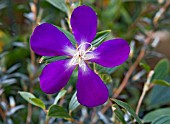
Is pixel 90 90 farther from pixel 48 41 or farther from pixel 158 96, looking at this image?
pixel 158 96

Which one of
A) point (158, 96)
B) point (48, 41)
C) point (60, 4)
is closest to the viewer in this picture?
point (48, 41)

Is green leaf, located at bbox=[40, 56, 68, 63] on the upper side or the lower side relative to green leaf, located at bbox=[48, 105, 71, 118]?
upper

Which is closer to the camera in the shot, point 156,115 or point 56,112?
point 56,112

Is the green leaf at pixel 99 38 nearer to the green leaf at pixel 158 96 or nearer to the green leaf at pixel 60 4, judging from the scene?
the green leaf at pixel 60 4

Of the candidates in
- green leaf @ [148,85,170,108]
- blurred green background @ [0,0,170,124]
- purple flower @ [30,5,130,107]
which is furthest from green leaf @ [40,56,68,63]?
green leaf @ [148,85,170,108]

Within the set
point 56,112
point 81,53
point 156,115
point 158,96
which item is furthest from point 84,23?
point 158,96

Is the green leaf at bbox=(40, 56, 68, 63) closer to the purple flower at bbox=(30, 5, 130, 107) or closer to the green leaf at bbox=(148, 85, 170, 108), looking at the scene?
the purple flower at bbox=(30, 5, 130, 107)

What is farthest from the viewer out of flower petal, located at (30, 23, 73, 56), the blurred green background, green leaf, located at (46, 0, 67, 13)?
the blurred green background
